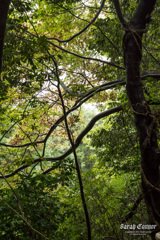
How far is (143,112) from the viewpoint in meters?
2.44

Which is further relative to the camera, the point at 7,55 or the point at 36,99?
the point at 36,99

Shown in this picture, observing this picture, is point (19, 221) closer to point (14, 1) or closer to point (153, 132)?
point (153, 132)

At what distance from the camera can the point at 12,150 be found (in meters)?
5.44

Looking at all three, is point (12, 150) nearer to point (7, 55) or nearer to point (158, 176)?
point (7, 55)

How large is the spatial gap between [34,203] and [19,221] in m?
0.26

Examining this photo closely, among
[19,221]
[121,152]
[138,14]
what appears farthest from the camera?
[121,152]

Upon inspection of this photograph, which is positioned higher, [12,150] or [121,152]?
[12,150]

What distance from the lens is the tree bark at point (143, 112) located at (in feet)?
7.24

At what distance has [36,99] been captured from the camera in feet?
12.8

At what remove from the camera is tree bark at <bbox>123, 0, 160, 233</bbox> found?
2.21 meters

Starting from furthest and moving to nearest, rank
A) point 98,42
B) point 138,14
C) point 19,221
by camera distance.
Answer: point 98,42 < point 138,14 < point 19,221

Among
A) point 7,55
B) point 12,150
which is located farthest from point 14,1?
point 12,150

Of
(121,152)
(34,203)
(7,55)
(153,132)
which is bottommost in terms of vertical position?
(34,203)

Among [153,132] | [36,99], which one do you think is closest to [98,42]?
[36,99]
